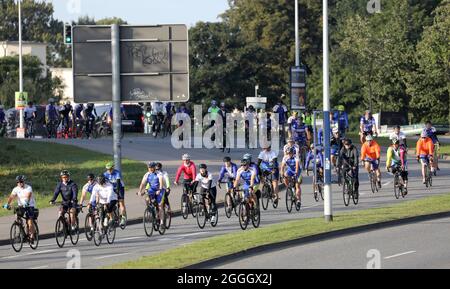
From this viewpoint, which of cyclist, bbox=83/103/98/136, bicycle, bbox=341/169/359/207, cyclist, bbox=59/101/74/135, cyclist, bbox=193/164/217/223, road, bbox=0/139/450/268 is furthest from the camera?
cyclist, bbox=83/103/98/136

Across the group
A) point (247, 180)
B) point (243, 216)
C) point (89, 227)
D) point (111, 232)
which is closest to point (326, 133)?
point (247, 180)

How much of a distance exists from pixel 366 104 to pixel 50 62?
176ft

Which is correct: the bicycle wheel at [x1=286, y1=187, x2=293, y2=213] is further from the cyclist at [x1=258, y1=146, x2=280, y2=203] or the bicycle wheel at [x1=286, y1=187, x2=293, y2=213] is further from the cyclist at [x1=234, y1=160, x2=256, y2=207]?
the cyclist at [x1=234, y1=160, x2=256, y2=207]

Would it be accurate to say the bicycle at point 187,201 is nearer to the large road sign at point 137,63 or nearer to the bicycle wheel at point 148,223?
the bicycle wheel at point 148,223

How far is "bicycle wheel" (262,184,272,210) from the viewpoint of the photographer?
37125mm

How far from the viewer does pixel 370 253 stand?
25.3 m

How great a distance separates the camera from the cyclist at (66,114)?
58475 mm

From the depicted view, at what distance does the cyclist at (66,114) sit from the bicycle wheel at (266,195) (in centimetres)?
2247

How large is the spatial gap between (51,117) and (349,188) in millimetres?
25650

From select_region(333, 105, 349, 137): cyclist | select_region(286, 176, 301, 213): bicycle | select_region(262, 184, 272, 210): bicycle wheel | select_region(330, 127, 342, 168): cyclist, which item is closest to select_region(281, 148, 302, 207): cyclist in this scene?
select_region(286, 176, 301, 213): bicycle

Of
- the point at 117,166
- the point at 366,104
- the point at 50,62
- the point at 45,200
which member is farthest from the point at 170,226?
the point at 50,62

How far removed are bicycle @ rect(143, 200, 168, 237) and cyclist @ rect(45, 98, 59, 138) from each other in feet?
88.1

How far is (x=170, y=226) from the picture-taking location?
113 ft
